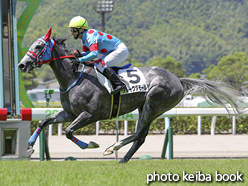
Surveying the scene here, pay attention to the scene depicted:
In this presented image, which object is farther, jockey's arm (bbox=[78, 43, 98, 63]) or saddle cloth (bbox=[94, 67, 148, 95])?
saddle cloth (bbox=[94, 67, 148, 95])

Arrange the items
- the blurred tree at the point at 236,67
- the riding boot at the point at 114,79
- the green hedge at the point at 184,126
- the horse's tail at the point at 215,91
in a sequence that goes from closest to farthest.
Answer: the riding boot at the point at 114,79 < the horse's tail at the point at 215,91 < the green hedge at the point at 184,126 < the blurred tree at the point at 236,67

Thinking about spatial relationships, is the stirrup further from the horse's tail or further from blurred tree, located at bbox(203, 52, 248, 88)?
blurred tree, located at bbox(203, 52, 248, 88)

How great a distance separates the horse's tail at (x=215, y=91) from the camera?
5645 millimetres

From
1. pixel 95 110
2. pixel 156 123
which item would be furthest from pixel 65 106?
pixel 156 123

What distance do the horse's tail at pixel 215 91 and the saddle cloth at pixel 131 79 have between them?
2.53ft

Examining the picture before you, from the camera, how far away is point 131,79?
16.7ft

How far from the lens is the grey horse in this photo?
4812 millimetres

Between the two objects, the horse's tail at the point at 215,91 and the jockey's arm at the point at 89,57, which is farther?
the horse's tail at the point at 215,91

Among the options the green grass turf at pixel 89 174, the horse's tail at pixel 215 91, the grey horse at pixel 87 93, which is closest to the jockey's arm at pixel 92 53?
the grey horse at pixel 87 93

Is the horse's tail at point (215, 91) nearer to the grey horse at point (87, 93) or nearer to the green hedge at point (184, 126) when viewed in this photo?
the grey horse at point (87, 93)

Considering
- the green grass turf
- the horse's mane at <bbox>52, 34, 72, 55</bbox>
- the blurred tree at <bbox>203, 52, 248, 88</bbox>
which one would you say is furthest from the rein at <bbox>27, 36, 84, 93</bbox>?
the blurred tree at <bbox>203, 52, 248, 88</bbox>

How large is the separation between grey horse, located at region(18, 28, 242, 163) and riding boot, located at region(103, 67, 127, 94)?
0.12 m

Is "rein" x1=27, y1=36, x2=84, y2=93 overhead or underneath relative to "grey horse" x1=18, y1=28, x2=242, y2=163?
overhead

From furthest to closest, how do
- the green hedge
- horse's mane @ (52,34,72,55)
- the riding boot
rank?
the green hedge → horse's mane @ (52,34,72,55) → the riding boot
